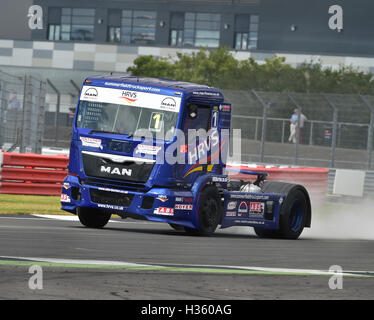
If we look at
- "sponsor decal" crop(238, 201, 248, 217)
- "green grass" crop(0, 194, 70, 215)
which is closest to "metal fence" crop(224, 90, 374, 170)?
"green grass" crop(0, 194, 70, 215)

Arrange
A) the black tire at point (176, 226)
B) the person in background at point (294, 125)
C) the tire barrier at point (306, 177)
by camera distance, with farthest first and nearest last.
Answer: the person in background at point (294, 125)
the tire barrier at point (306, 177)
the black tire at point (176, 226)

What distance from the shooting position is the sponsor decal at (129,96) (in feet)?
42.6

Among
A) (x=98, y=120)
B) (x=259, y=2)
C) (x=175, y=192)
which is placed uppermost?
(x=259, y=2)

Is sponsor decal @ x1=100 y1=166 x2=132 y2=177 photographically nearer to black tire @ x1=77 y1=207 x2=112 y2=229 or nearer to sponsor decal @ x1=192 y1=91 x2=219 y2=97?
black tire @ x1=77 y1=207 x2=112 y2=229

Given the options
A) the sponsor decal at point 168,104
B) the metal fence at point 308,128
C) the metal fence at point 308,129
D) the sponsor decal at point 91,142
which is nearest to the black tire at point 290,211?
the sponsor decal at point 168,104

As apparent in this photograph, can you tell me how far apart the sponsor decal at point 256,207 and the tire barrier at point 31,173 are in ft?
22.4

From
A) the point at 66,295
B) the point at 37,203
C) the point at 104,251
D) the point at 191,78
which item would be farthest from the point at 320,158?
the point at 191,78

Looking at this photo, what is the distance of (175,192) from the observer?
42.1ft

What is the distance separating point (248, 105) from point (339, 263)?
16.6 metres

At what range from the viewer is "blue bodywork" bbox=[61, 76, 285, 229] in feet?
41.8

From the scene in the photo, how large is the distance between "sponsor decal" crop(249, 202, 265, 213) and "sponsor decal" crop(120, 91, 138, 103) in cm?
242

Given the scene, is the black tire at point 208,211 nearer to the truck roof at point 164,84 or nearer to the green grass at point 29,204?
the truck roof at point 164,84

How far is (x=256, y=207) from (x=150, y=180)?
6.59 ft

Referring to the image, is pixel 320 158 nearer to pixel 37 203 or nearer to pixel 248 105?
pixel 248 105
